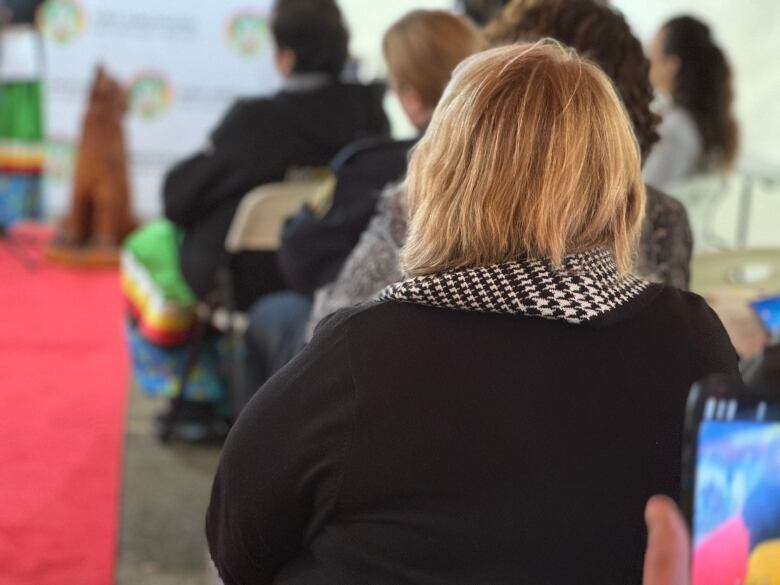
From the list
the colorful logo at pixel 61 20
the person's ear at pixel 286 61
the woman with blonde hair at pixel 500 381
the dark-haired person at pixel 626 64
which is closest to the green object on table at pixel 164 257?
the person's ear at pixel 286 61

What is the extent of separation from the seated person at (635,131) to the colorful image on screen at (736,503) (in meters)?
0.98

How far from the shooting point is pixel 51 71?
5590mm

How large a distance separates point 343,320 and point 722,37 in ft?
14.0

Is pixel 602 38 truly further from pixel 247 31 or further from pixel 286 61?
pixel 247 31

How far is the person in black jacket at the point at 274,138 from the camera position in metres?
2.96

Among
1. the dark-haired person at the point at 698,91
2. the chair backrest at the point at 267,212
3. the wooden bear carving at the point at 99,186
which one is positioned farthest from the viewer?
the wooden bear carving at the point at 99,186

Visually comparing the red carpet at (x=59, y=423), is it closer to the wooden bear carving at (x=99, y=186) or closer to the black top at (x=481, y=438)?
the wooden bear carving at (x=99, y=186)

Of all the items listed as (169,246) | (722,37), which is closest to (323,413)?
(169,246)

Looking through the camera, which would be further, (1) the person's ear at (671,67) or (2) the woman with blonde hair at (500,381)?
(1) the person's ear at (671,67)

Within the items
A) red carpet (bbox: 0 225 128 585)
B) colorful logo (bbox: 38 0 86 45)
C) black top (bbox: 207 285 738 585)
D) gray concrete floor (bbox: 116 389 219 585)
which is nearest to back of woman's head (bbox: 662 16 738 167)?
gray concrete floor (bbox: 116 389 219 585)

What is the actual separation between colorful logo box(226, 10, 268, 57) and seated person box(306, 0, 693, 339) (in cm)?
374

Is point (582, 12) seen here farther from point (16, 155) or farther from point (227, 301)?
point (16, 155)

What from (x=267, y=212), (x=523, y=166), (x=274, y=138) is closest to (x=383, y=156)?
(x=267, y=212)

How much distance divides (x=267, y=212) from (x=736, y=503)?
207 cm
